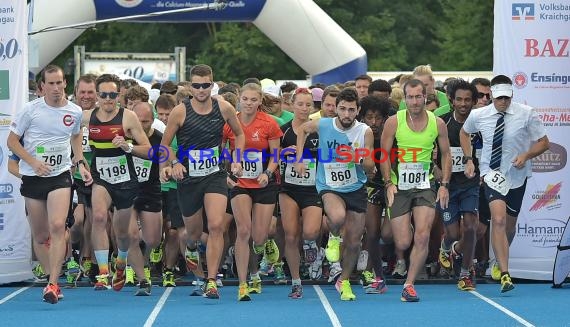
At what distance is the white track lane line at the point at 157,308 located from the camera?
12141 mm

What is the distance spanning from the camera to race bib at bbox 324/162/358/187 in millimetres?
13977

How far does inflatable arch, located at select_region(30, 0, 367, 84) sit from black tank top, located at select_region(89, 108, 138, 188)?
10241mm

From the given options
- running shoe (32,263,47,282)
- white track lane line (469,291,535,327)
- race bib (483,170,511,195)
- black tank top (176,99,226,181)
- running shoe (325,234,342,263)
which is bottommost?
running shoe (32,263,47,282)

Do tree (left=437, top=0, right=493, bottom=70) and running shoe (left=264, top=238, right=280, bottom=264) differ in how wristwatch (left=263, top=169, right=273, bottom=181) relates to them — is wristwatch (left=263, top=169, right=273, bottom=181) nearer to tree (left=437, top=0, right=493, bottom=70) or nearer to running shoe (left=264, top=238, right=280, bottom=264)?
running shoe (left=264, top=238, right=280, bottom=264)

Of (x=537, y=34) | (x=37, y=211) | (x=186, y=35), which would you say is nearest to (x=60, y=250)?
(x=37, y=211)

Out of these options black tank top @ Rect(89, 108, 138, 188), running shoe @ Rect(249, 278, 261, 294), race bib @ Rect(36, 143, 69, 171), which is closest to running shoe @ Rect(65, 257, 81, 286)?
black tank top @ Rect(89, 108, 138, 188)

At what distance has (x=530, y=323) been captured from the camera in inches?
470

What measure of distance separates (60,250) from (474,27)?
45.2m

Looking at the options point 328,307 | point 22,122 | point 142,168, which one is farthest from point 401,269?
point 22,122

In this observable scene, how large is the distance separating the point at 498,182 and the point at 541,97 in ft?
5.52

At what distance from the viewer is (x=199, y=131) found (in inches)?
544

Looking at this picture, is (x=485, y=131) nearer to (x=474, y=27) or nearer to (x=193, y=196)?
(x=193, y=196)

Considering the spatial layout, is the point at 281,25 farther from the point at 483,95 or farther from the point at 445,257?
the point at 445,257

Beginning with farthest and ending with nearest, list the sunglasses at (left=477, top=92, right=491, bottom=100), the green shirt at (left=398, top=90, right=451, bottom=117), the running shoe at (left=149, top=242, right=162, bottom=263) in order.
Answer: the running shoe at (left=149, top=242, right=162, bottom=263), the sunglasses at (left=477, top=92, right=491, bottom=100), the green shirt at (left=398, top=90, right=451, bottom=117)
